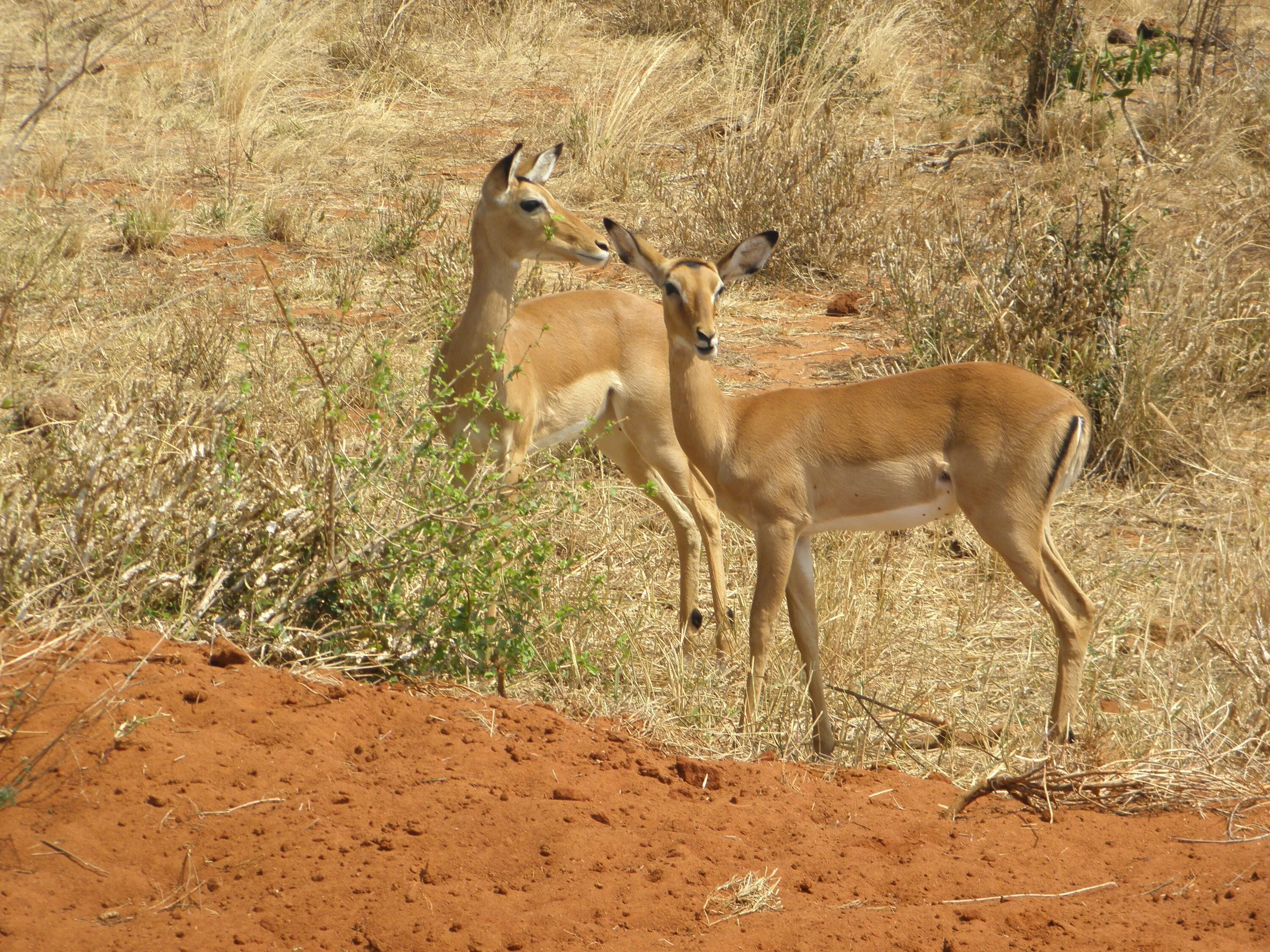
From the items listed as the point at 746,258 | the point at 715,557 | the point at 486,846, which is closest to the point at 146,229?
the point at 715,557

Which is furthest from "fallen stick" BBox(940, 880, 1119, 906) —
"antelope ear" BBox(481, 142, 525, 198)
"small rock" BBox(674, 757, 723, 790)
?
"antelope ear" BBox(481, 142, 525, 198)

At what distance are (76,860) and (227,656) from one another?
3.04 ft

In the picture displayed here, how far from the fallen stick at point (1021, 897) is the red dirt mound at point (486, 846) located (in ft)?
0.05

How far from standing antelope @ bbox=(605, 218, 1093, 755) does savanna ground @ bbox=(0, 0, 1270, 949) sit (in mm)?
319

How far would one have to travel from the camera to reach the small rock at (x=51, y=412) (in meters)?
6.07

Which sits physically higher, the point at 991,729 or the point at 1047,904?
the point at 1047,904

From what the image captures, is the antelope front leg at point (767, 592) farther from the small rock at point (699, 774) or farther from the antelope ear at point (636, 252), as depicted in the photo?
the antelope ear at point (636, 252)

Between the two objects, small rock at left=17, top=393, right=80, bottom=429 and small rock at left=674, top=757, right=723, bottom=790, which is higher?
small rock at left=674, top=757, right=723, bottom=790

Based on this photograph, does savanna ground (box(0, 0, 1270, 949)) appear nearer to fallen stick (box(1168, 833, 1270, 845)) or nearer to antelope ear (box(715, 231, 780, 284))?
fallen stick (box(1168, 833, 1270, 845))

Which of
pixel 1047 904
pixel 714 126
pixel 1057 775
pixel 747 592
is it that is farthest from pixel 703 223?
pixel 1047 904

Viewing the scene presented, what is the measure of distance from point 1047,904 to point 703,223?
7368 millimetres

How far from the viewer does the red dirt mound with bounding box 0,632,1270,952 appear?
9.29 ft

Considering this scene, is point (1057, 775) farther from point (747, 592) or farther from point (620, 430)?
point (620, 430)

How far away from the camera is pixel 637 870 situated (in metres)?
3.09
